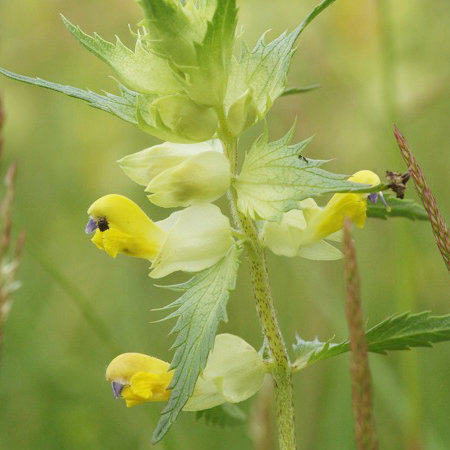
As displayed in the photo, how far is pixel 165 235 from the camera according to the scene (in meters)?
1.30

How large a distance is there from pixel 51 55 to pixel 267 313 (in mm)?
3481

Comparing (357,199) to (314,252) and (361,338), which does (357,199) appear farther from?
(361,338)

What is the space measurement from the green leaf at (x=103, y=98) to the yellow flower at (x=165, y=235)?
0.14 metres

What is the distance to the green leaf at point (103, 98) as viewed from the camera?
4.08 ft

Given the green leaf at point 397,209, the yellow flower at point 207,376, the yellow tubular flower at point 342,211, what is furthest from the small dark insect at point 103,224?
the green leaf at point 397,209

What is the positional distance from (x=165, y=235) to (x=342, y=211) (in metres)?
0.29

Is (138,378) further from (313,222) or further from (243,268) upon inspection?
(243,268)

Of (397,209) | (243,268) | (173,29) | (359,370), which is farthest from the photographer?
(243,268)

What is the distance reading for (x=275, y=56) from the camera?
50.2 inches

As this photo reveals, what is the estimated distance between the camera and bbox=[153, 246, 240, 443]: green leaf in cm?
109

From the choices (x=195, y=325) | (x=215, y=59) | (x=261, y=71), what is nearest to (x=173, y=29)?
(x=215, y=59)

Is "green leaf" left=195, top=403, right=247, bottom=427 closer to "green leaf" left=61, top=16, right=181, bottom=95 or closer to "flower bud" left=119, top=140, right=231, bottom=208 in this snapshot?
"flower bud" left=119, top=140, right=231, bottom=208

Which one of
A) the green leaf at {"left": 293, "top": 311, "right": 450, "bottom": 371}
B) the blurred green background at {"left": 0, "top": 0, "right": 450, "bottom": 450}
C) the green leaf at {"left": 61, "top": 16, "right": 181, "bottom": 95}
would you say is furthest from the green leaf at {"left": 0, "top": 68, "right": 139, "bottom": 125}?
the blurred green background at {"left": 0, "top": 0, "right": 450, "bottom": 450}

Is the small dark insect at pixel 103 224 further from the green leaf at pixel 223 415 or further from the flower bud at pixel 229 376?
the green leaf at pixel 223 415
